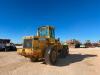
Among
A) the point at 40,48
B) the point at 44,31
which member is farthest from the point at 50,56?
the point at 44,31

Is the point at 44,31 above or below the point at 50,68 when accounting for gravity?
above

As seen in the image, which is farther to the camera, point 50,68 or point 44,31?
point 44,31

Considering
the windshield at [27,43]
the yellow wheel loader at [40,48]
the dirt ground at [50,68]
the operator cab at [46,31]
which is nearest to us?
the dirt ground at [50,68]

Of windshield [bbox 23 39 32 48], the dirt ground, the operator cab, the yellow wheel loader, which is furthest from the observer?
the operator cab

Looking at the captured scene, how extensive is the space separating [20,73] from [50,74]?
1731 millimetres

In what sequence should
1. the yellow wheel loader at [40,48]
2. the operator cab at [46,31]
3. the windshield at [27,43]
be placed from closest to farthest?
the yellow wheel loader at [40,48], the windshield at [27,43], the operator cab at [46,31]

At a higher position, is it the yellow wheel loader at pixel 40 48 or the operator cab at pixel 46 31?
the operator cab at pixel 46 31

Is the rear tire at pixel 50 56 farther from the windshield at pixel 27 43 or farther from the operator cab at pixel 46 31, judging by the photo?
the operator cab at pixel 46 31

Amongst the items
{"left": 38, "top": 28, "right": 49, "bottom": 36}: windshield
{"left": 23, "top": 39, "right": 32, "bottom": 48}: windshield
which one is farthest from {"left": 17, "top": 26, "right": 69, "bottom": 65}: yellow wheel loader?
{"left": 38, "top": 28, "right": 49, "bottom": 36}: windshield

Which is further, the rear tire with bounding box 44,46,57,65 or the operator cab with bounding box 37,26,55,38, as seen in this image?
the operator cab with bounding box 37,26,55,38

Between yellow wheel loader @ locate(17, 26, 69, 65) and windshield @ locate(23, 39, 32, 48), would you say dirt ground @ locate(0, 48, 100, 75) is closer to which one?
yellow wheel loader @ locate(17, 26, 69, 65)

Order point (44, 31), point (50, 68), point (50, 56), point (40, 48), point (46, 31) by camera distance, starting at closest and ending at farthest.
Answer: point (50, 68), point (50, 56), point (40, 48), point (46, 31), point (44, 31)

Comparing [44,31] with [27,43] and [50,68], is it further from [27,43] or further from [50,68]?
[50,68]

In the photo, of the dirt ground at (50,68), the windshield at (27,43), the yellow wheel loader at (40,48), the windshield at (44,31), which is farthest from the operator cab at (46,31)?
the dirt ground at (50,68)
